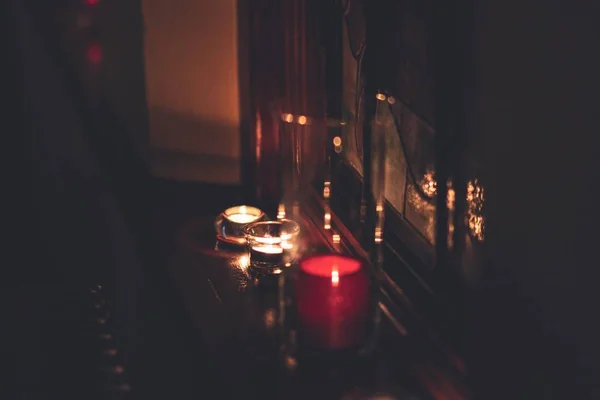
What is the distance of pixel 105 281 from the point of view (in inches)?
53.7

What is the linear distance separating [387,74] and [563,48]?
17.1 inches

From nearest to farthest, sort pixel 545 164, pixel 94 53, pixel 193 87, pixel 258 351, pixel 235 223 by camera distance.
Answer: pixel 545 164
pixel 258 351
pixel 235 223
pixel 193 87
pixel 94 53

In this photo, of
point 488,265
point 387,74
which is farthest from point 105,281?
point 488,265

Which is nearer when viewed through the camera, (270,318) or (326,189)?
(270,318)

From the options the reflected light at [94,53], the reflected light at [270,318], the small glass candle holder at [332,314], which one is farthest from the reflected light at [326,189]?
the reflected light at [94,53]

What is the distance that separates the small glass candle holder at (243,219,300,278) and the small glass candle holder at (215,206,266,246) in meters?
0.10

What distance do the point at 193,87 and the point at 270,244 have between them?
654 millimetres

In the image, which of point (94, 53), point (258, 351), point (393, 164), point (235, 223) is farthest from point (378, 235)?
point (94, 53)

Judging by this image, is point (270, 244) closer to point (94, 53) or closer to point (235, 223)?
point (235, 223)

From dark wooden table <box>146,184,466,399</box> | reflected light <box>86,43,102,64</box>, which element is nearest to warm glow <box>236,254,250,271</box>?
dark wooden table <box>146,184,466,399</box>

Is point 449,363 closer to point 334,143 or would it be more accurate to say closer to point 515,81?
point 515,81

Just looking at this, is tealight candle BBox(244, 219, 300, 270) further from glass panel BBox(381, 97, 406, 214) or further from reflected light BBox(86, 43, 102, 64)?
reflected light BBox(86, 43, 102, 64)

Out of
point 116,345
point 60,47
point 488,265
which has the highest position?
point 60,47

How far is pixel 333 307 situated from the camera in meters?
0.98
